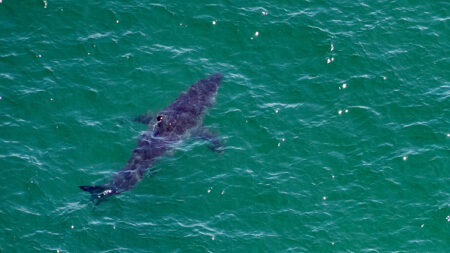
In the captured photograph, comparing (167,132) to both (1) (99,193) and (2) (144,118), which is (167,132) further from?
(1) (99,193)

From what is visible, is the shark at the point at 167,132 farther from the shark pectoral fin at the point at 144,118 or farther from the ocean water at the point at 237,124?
the ocean water at the point at 237,124

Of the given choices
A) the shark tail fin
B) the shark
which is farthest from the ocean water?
the shark

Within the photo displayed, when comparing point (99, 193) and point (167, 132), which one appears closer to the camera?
point (99, 193)

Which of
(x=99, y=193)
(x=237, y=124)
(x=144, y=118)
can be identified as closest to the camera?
(x=99, y=193)

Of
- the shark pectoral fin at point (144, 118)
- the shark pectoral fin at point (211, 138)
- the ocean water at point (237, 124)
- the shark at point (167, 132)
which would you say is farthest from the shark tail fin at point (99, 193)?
the shark pectoral fin at point (211, 138)

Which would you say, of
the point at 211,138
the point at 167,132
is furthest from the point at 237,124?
the point at 167,132

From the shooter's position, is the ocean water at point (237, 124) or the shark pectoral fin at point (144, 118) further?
the shark pectoral fin at point (144, 118)

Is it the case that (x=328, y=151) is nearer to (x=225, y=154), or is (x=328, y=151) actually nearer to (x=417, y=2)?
(x=225, y=154)

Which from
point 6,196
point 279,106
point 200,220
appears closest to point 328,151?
point 279,106
